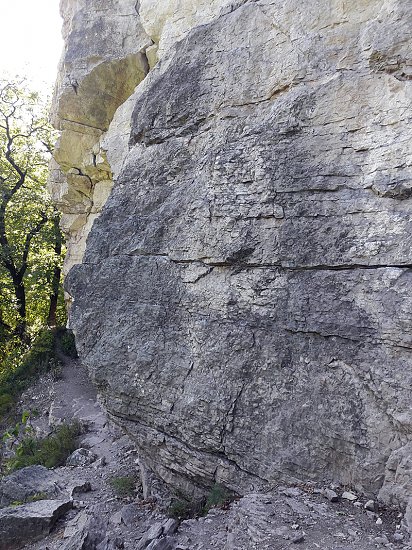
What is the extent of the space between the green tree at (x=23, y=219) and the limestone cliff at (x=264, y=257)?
12.2m

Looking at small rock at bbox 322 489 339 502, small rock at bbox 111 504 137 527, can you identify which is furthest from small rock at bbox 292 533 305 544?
small rock at bbox 111 504 137 527

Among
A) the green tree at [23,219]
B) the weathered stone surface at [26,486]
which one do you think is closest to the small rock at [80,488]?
the weathered stone surface at [26,486]

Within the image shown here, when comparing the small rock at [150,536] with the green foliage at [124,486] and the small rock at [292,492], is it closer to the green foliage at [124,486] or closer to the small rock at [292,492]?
the small rock at [292,492]

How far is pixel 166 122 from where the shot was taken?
714cm

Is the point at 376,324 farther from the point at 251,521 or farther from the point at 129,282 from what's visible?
the point at 129,282

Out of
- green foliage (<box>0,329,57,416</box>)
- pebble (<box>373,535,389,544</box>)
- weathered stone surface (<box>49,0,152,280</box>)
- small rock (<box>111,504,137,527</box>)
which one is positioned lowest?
small rock (<box>111,504,137,527</box>)

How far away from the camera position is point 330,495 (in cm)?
470

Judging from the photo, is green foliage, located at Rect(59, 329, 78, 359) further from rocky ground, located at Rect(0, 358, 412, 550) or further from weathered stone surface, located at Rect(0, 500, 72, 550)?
weathered stone surface, located at Rect(0, 500, 72, 550)

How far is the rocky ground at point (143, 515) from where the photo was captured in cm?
433

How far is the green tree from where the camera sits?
1830cm

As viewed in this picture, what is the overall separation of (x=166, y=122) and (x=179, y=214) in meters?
1.69

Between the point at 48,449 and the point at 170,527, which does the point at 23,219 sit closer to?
the point at 48,449

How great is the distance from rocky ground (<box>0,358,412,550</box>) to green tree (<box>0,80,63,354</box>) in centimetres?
860

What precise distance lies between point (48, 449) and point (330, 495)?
7.41 metres
